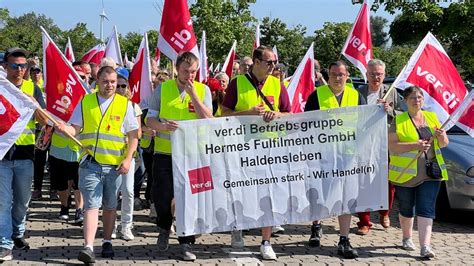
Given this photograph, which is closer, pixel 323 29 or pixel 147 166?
pixel 147 166

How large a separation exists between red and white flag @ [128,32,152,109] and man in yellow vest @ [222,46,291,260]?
199 centimetres

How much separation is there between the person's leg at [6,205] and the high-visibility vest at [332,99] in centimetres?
321

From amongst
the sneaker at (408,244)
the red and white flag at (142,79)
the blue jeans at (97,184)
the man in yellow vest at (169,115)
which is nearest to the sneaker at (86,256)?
the blue jeans at (97,184)

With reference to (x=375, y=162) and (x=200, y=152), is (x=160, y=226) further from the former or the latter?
(x=375, y=162)

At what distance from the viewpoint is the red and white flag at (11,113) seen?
233 inches

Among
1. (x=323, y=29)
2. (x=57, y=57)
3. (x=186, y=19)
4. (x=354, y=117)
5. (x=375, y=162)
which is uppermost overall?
(x=323, y=29)

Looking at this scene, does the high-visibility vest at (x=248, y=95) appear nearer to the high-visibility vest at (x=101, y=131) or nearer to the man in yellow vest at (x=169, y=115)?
the man in yellow vest at (x=169, y=115)

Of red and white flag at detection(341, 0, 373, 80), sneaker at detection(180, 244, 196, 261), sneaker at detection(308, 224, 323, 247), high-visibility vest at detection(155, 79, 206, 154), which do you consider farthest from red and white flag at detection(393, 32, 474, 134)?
sneaker at detection(180, 244, 196, 261)

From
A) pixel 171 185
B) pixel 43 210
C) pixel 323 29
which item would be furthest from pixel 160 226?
pixel 323 29

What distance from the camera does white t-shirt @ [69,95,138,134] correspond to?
6191mm

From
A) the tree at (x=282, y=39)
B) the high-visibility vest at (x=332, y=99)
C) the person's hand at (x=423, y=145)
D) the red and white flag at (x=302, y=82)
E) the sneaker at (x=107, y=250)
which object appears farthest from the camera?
the tree at (x=282, y=39)

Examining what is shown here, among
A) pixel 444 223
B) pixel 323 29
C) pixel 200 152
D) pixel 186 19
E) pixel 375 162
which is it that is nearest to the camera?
pixel 200 152

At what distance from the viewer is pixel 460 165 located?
8.11 metres

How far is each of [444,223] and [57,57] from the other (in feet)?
17.6
